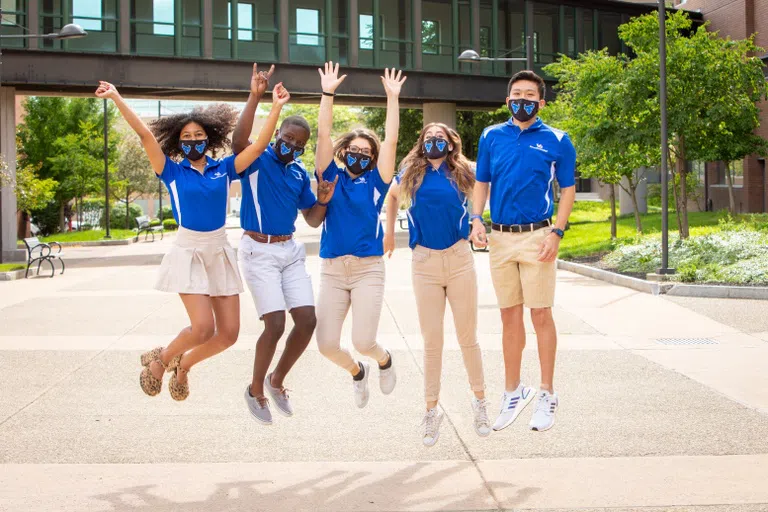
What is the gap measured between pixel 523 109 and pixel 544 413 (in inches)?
75.1

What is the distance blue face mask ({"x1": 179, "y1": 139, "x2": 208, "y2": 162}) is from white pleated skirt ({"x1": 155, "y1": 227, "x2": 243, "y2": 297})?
478mm

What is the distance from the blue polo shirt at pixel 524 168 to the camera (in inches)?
260

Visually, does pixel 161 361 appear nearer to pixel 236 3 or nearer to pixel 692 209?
pixel 236 3

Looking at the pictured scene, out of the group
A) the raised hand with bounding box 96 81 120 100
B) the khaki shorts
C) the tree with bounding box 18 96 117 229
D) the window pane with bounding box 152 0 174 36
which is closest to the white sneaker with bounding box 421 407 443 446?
the khaki shorts

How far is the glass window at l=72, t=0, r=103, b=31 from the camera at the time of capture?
108 ft

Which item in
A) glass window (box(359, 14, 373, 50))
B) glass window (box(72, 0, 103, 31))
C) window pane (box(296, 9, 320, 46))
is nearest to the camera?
glass window (box(72, 0, 103, 31))

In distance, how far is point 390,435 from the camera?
7.67 m

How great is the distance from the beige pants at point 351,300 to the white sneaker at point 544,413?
3.79ft

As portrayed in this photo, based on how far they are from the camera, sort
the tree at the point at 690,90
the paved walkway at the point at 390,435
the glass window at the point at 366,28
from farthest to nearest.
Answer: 1. the glass window at the point at 366,28
2. the tree at the point at 690,90
3. the paved walkway at the point at 390,435

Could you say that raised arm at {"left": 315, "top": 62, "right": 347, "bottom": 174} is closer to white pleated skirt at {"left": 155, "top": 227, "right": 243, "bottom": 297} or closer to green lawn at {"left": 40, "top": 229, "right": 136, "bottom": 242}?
white pleated skirt at {"left": 155, "top": 227, "right": 243, "bottom": 297}

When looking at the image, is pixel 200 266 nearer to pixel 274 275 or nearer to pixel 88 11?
pixel 274 275

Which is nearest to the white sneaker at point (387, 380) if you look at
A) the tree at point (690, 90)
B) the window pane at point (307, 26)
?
the tree at point (690, 90)

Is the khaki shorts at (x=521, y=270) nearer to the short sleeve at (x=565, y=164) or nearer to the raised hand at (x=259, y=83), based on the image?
the short sleeve at (x=565, y=164)

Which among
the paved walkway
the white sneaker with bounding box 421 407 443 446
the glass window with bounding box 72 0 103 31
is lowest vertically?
the paved walkway
